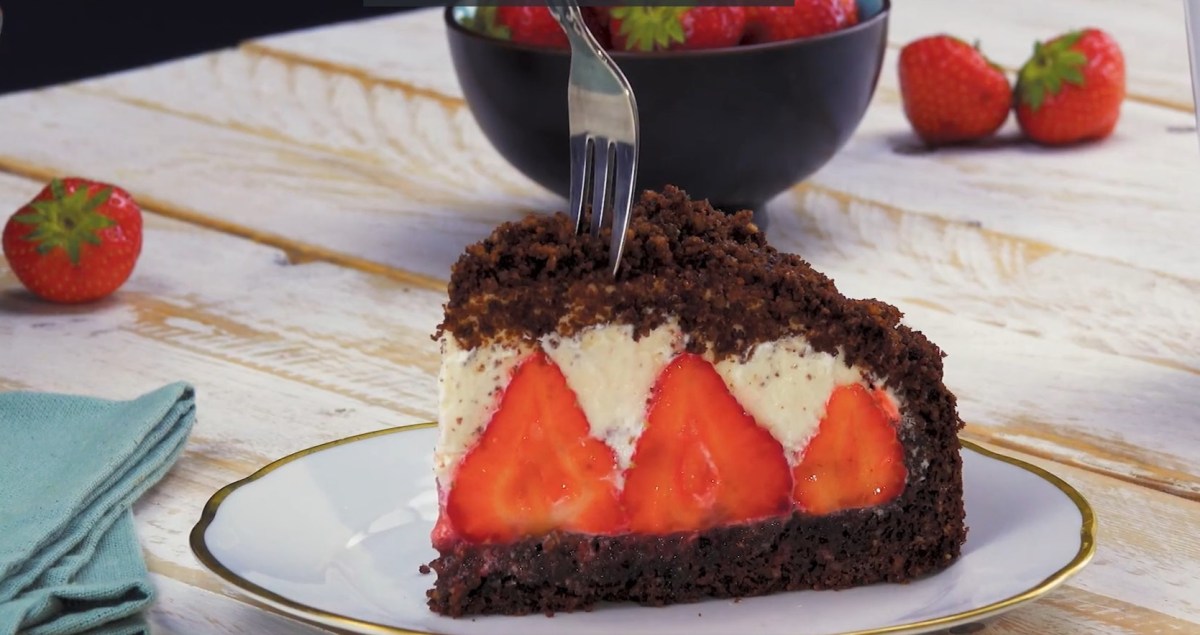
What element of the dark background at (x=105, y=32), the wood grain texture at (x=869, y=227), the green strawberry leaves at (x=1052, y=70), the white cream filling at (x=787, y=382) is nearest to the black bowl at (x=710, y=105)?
the wood grain texture at (x=869, y=227)

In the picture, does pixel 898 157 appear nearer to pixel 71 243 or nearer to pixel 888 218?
pixel 888 218

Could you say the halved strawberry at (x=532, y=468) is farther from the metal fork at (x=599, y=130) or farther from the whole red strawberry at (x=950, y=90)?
the whole red strawberry at (x=950, y=90)

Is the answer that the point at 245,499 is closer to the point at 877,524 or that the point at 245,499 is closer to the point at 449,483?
the point at 449,483

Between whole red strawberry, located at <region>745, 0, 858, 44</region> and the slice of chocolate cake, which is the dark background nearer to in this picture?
whole red strawberry, located at <region>745, 0, 858, 44</region>

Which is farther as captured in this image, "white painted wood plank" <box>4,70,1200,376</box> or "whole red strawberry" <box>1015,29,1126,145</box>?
"whole red strawberry" <box>1015,29,1126,145</box>

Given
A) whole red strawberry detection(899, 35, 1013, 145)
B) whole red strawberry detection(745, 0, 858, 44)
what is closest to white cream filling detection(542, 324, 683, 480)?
whole red strawberry detection(745, 0, 858, 44)

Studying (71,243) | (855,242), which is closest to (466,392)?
(71,243)

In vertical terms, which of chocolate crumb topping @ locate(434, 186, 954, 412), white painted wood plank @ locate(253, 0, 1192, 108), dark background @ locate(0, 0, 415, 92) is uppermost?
chocolate crumb topping @ locate(434, 186, 954, 412)
